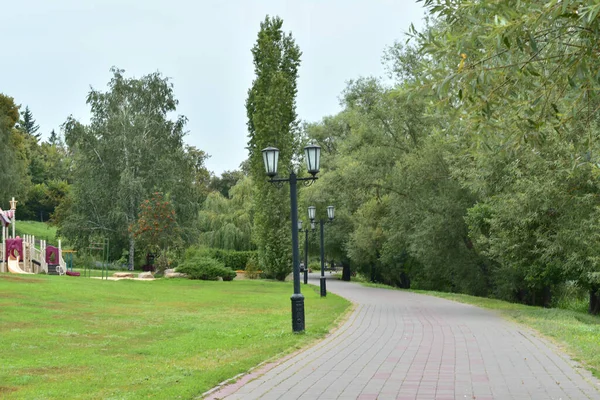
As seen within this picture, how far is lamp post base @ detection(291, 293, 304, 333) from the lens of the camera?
14352 mm

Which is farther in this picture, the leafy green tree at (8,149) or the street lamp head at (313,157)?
the leafy green tree at (8,149)

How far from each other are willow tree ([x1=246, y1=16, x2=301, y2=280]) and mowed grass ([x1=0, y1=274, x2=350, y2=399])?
19.1 meters

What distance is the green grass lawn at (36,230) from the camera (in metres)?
66.2

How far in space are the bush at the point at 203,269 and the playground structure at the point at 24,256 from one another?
7.00 meters

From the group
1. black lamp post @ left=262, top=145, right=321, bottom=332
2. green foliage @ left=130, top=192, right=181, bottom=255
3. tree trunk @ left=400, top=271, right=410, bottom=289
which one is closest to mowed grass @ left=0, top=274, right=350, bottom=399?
black lamp post @ left=262, top=145, right=321, bottom=332

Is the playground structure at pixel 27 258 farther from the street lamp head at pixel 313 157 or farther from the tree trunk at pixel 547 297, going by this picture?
the tree trunk at pixel 547 297

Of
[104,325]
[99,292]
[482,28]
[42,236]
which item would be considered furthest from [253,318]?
[42,236]

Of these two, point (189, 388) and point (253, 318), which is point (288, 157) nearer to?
point (253, 318)

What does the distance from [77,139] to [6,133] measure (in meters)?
9.50


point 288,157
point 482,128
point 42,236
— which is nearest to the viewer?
point 482,128

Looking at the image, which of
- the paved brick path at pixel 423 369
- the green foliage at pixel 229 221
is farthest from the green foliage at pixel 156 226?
the paved brick path at pixel 423 369

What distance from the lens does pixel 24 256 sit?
3734cm

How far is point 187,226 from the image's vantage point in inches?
2046

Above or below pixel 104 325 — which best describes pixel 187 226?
above
